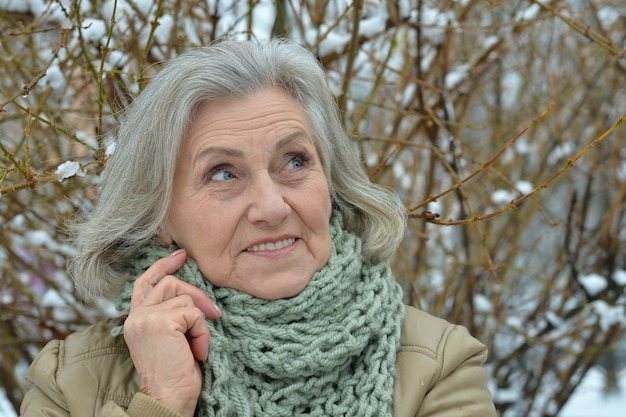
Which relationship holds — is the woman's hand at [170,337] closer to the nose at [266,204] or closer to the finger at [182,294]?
the finger at [182,294]

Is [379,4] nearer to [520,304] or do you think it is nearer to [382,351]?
[382,351]

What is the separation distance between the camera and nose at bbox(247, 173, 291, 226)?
2045 millimetres

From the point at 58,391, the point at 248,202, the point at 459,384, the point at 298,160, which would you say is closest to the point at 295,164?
the point at 298,160

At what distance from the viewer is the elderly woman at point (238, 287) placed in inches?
79.3

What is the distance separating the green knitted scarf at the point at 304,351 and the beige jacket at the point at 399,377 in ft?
0.23

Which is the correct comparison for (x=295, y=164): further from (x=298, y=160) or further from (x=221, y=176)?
(x=221, y=176)

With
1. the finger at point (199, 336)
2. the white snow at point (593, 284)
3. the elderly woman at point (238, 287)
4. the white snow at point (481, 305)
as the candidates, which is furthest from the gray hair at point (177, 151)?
the white snow at point (593, 284)

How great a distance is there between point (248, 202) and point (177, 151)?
0.79 ft

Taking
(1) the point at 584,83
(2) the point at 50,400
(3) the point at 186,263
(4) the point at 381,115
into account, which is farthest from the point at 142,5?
(1) the point at 584,83

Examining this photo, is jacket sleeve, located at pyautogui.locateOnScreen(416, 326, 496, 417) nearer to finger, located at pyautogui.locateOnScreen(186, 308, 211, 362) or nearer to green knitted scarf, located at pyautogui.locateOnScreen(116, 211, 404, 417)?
green knitted scarf, located at pyautogui.locateOnScreen(116, 211, 404, 417)

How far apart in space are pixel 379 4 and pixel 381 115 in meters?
1.36

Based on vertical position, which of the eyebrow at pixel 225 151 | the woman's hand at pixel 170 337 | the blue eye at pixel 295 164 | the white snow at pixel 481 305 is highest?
the white snow at pixel 481 305

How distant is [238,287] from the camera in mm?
2121

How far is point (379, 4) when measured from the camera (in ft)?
10.6
